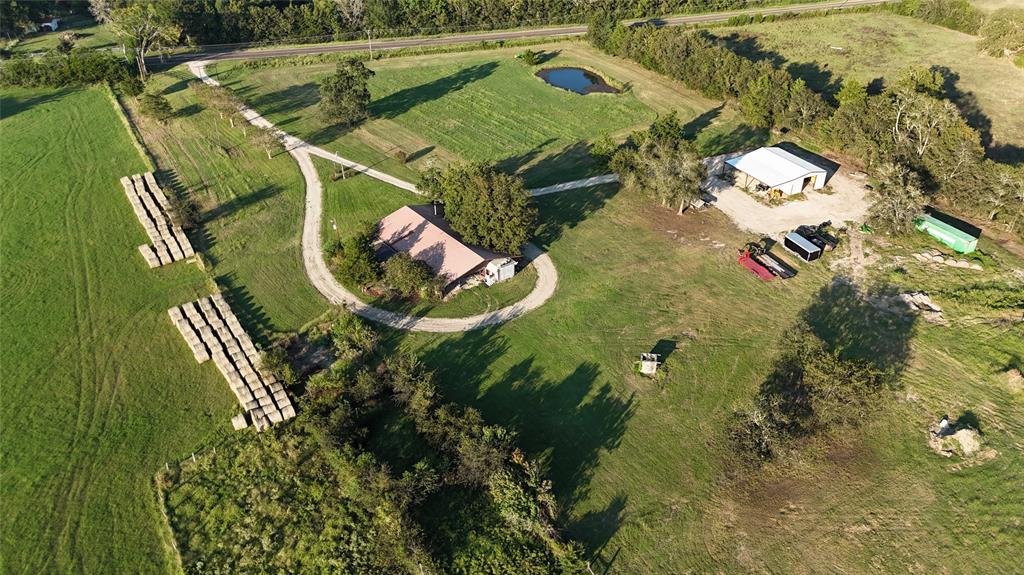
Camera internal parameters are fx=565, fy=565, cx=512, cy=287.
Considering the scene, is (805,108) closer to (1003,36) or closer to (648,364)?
(1003,36)

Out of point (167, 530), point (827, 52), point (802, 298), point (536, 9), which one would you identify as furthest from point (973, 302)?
point (536, 9)

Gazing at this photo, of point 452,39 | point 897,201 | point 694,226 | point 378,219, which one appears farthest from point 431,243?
point 452,39

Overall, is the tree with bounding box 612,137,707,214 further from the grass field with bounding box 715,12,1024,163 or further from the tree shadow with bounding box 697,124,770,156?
the grass field with bounding box 715,12,1024,163

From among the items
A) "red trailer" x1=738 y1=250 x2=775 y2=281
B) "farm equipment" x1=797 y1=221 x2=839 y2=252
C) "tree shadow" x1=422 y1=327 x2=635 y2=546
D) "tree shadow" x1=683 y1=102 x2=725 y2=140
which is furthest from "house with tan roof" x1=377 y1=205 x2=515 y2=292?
"tree shadow" x1=683 y1=102 x2=725 y2=140

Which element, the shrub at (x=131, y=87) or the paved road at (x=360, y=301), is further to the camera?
the shrub at (x=131, y=87)

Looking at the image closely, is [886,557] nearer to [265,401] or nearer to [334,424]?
[334,424]

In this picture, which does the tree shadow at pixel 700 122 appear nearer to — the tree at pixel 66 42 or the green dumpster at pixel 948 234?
the green dumpster at pixel 948 234

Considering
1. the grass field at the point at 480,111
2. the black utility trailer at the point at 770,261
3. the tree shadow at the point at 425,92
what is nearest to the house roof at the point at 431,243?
the grass field at the point at 480,111
